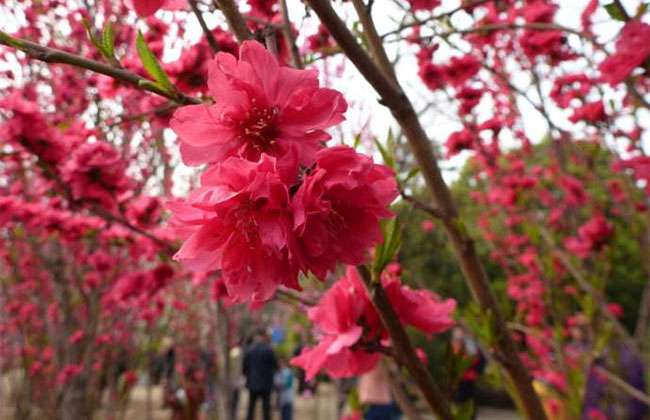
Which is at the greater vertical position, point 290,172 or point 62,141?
point 62,141

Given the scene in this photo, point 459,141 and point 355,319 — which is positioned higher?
point 459,141

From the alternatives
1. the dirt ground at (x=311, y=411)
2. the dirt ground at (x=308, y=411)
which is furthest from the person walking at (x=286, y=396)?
the dirt ground at (x=311, y=411)

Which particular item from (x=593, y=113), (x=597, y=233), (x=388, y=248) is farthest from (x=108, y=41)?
(x=597, y=233)

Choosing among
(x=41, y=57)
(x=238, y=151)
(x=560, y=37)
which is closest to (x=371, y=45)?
(x=238, y=151)

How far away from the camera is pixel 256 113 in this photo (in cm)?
85

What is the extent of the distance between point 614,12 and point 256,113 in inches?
41.8

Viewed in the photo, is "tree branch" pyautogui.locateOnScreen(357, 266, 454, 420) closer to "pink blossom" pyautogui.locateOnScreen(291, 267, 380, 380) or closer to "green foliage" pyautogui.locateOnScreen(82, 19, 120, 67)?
"pink blossom" pyautogui.locateOnScreen(291, 267, 380, 380)

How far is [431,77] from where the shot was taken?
3350mm

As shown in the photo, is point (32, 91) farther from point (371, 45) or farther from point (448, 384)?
point (448, 384)

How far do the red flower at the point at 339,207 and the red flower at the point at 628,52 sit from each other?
3.35 feet

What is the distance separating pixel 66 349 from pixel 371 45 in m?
3.92

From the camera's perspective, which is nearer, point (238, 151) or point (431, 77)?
point (238, 151)

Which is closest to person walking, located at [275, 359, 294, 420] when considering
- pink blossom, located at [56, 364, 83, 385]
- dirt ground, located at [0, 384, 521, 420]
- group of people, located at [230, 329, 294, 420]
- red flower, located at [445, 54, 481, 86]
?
group of people, located at [230, 329, 294, 420]

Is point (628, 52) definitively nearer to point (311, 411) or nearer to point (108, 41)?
point (108, 41)
